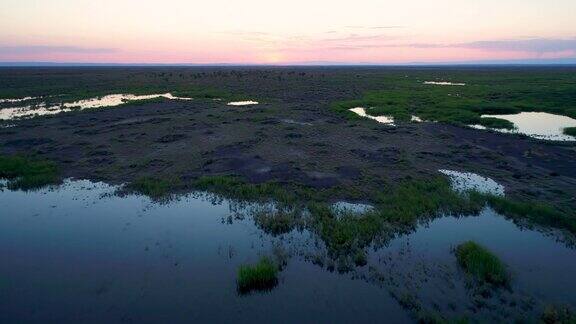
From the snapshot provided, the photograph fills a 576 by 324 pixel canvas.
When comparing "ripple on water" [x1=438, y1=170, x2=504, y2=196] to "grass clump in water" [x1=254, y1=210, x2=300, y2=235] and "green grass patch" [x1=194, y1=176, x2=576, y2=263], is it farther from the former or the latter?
"grass clump in water" [x1=254, y1=210, x2=300, y2=235]

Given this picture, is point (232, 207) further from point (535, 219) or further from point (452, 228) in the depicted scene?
point (535, 219)

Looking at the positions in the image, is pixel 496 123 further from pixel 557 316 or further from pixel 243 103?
pixel 243 103

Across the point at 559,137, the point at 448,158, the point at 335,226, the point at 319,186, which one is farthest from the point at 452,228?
the point at 559,137

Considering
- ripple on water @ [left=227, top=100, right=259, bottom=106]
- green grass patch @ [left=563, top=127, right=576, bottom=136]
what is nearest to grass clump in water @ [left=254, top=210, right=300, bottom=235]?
green grass patch @ [left=563, top=127, right=576, bottom=136]

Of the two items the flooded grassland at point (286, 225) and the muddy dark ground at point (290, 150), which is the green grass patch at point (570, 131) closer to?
the flooded grassland at point (286, 225)

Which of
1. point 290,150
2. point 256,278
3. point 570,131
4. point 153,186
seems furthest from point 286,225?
point 570,131

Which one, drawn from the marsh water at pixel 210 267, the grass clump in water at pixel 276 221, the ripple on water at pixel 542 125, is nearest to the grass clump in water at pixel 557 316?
the marsh water at pixel 210 267
